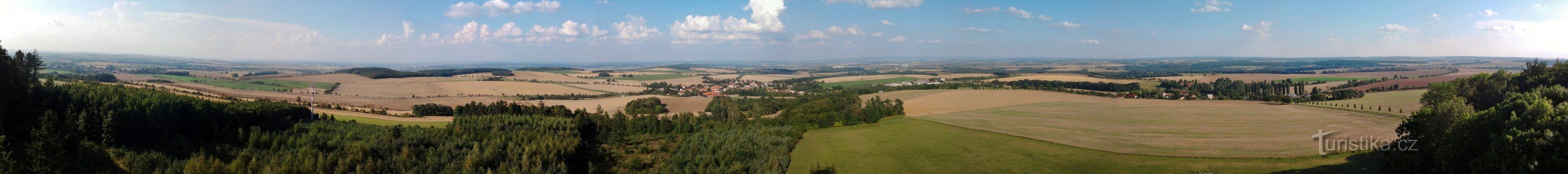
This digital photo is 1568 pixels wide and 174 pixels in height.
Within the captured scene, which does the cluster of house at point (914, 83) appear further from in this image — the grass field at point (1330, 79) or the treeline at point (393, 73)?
the treeline at point (393, 73)

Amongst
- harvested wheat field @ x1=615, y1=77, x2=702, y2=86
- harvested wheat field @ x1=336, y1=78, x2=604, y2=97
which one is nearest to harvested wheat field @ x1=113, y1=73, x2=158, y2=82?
harvested wheat field @ x1=336, y1=78, x2=604, y2=97

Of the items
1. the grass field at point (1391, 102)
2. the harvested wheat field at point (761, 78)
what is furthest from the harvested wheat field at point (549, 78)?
the grass field at point (1391, 102)

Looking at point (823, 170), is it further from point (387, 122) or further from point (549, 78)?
point (549, 78)

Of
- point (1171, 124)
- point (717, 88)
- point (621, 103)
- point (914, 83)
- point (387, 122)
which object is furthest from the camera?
point (914, 83)

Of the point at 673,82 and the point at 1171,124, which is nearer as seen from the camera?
the point at 1171,124

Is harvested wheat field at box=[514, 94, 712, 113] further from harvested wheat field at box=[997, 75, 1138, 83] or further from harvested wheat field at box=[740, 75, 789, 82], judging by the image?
harvested wheat field at box=[997, 75, 1138, 83]

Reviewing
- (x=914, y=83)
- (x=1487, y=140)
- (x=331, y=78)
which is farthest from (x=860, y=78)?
(x=1487, y=140)
